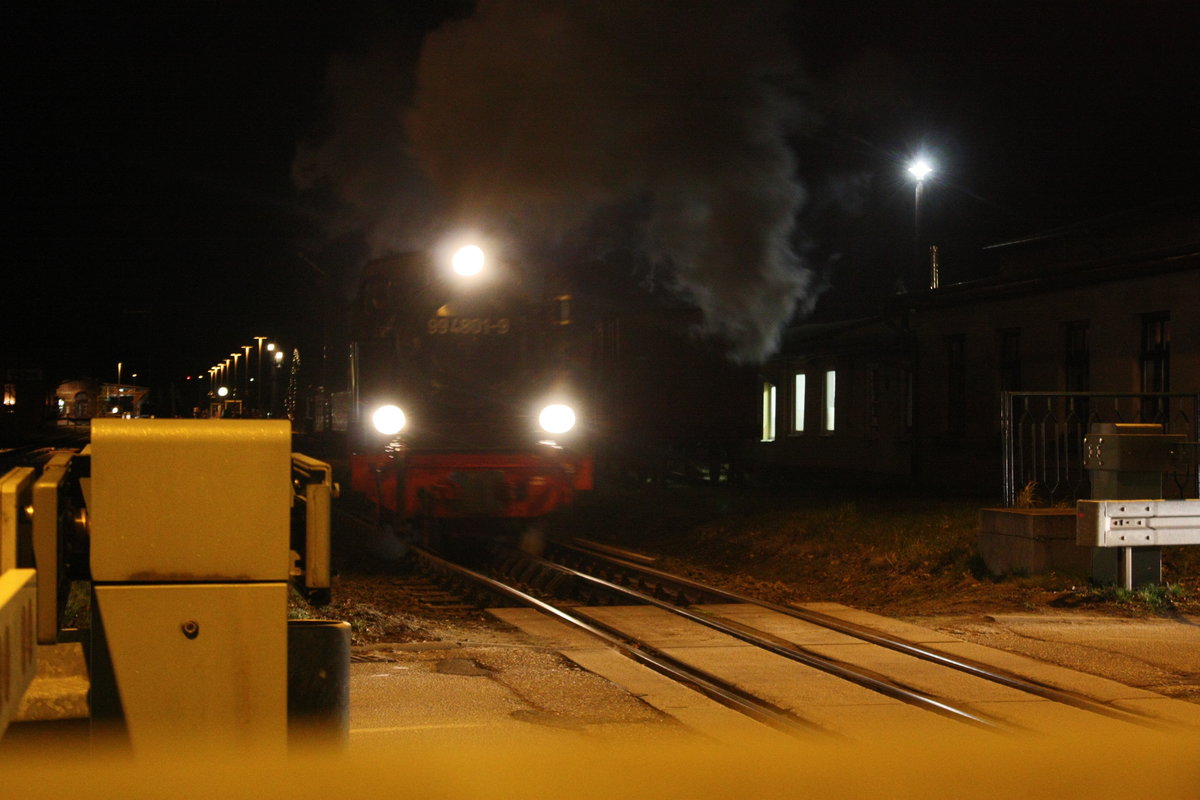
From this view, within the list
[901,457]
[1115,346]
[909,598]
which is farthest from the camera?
[901,457]

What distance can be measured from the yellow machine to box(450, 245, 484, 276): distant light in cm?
1044

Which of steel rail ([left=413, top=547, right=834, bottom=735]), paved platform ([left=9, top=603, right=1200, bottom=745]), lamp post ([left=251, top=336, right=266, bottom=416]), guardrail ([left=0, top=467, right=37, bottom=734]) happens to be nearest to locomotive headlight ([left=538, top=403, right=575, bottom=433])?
A: steel rail ([left=413, top=547, right=834, bottom=735])

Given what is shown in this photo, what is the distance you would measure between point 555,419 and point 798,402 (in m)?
15.9

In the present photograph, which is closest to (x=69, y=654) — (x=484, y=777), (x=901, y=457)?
(x=484, y=777)

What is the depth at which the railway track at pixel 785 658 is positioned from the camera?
6.14 m

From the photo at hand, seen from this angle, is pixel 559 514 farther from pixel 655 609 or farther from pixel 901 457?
pixel 901 457

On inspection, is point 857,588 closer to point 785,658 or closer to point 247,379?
point 785,658

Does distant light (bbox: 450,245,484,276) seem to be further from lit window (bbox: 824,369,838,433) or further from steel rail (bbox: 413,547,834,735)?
lit window (bbox: 824,369,838,433)

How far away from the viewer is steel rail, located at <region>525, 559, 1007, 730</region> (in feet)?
19.8

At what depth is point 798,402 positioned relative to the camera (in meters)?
28.7

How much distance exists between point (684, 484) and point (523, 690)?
65.5 feet

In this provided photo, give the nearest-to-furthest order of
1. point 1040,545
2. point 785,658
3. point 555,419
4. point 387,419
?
1. point 785,658
2. point 1040,545
3. point 387,419
4. point 555,419

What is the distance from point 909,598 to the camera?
429 inches

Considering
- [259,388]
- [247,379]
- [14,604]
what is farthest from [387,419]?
[247,379]
